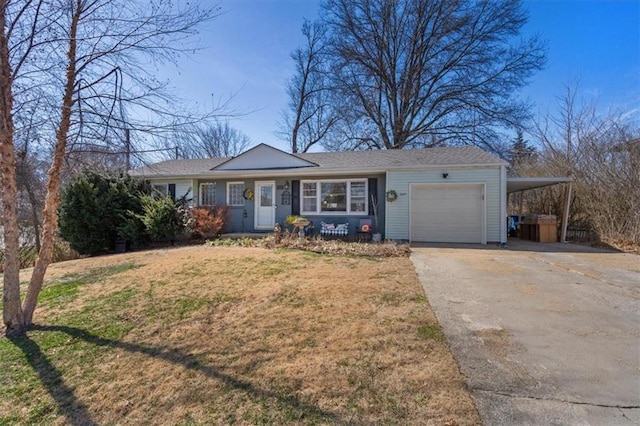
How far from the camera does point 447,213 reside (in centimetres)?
1036

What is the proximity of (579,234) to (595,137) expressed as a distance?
145 inches

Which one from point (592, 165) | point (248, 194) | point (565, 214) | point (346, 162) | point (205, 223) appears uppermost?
point (346, 162)

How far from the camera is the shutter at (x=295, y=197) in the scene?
11.8 meters

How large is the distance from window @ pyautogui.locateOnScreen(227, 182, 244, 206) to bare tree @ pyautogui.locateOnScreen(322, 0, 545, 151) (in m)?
10.9

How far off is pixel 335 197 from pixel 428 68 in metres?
13.5

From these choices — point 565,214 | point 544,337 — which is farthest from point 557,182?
point 544,337

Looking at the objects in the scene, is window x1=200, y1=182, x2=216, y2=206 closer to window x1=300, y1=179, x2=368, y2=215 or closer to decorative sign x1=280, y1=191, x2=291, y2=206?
decorative sign x1=280, y1=191, x2=291, y2=206

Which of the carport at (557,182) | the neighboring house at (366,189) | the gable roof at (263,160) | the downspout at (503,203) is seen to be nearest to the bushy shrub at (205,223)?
the neighboring house at (366,189)

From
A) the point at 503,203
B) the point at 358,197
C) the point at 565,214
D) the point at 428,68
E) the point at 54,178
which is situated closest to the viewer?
the point at 54,178

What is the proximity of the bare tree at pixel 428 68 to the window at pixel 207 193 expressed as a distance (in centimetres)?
1131

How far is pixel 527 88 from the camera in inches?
705

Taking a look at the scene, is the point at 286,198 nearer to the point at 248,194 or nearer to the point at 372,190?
the point at 248,194

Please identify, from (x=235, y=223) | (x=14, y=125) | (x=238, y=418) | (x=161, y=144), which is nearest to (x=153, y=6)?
(x=161, y=144)

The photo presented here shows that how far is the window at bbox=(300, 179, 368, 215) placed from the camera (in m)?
11.1
